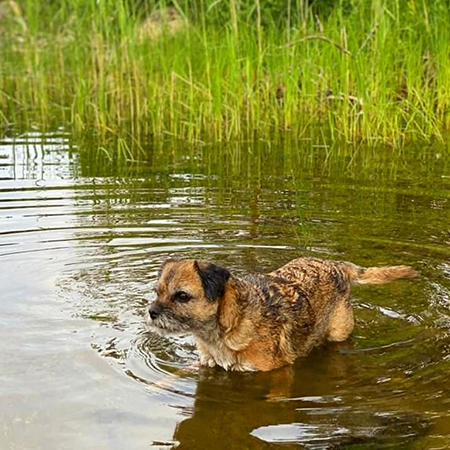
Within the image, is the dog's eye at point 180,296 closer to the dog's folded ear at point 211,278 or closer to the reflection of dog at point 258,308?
the reflection of dog at point 258,308

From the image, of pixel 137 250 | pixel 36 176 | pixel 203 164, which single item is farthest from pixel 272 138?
pixel 137 250

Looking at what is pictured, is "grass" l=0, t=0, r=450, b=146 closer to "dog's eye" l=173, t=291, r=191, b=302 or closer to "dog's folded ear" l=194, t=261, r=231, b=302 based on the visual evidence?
"dog's folded ear" l=194, t=261, r=231, b=302

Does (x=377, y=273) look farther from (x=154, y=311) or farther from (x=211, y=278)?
(x=154, y=311)

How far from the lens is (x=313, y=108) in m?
13.8

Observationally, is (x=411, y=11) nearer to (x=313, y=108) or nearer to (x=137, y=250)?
(x=313, y=108)

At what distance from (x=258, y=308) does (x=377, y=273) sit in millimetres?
1207

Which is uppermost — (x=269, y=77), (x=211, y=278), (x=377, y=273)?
(x=269, y=77)

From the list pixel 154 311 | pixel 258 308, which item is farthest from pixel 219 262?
pixel 154 311

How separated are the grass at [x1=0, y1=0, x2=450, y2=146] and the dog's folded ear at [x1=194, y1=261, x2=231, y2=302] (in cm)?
700

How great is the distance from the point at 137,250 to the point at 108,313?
63.9 inches

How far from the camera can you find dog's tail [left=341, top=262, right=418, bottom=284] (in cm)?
669

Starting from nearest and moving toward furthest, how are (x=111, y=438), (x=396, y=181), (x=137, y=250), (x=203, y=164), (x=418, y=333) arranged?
(x=111, y=438) → (x=418, y=333) → (x=137, y=250) → (x=396, y=181) → (x=203, y=164)

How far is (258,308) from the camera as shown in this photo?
595 cm

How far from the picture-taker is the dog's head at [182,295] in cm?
549
